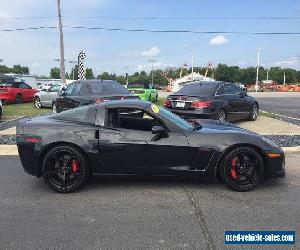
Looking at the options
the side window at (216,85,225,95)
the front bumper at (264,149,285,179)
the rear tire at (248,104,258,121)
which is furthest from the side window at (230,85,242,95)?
the front bumper at (264,149,285,179)

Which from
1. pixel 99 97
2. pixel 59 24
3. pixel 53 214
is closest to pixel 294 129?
pixel 99 97

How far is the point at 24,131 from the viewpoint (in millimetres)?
5809

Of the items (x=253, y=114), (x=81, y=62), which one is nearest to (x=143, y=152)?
(x=253, y=114)

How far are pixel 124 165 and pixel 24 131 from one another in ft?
4.92

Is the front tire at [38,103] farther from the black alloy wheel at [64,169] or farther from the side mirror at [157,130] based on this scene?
the side mirror at [157,130]

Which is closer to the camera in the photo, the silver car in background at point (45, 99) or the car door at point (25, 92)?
the silver car in background at point (45, 99)

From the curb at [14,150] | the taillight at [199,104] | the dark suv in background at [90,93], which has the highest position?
the dark suv in background at [90,93]

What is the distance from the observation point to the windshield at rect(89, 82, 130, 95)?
12.2 m

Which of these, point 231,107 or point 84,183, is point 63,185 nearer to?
point 84,183

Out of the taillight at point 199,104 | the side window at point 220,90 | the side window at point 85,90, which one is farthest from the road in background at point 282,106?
the side window at point 85,90

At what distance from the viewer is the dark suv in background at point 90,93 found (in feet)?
38.9

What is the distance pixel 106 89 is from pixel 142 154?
273 inches

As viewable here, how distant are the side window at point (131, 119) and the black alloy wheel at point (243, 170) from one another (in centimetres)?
113

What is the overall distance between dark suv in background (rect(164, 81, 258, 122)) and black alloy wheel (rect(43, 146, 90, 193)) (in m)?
6.32
